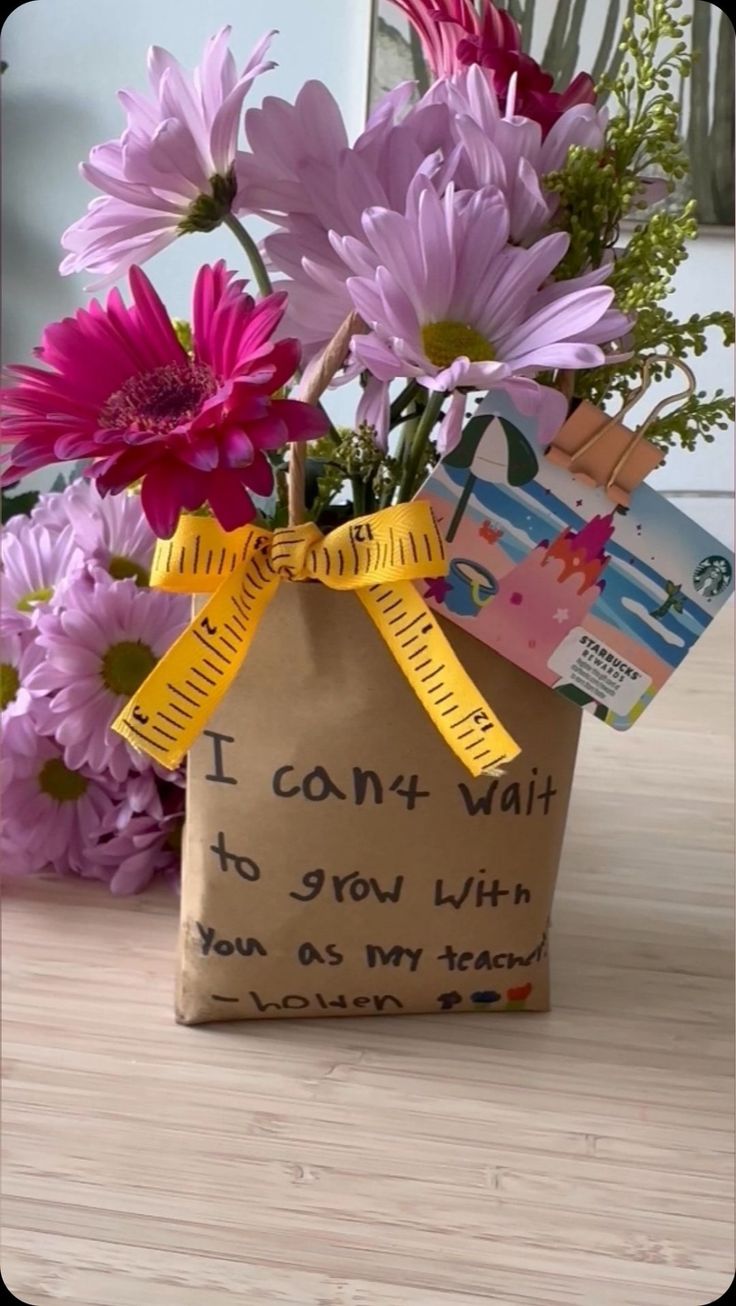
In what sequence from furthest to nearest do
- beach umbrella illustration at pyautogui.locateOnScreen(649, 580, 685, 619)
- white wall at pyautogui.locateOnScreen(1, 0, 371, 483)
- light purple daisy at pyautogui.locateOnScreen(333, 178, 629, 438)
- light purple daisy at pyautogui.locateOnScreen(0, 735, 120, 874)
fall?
1. white wall at pyautogui.locateOnScreen(1, 0, 371, 483)
2. light purple daisy at pyautogui.locateOnScreen(0, 735, 120, 874)
3. beach umbrella illustration at pyautogui.locateOnScreen(649, 580, 685, 619)
4. light purple daisy at pyautogui.locateOnScreen(333, 178, 629, 438)

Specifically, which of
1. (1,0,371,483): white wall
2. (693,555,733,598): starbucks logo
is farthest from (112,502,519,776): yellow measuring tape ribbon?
(1,0,371,483): white wall

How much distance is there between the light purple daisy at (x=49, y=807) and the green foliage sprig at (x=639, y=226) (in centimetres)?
32

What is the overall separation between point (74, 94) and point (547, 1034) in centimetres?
143

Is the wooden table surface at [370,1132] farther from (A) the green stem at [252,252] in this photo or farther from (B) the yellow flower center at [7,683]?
(A) the green stem at [252,252]

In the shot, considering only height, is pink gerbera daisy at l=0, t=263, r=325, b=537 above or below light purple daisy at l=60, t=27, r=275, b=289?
below

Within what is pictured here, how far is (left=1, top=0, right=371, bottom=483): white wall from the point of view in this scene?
1.30 meters

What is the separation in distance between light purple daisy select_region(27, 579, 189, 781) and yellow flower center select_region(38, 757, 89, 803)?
21 mm

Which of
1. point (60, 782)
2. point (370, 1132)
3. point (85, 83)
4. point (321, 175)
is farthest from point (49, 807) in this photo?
point (85, 83)

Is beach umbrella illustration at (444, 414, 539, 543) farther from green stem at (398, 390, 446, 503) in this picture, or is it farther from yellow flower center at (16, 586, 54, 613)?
yellow flower center at (16, 586, 54, 613)

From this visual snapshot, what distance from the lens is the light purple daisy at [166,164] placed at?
0.44 m

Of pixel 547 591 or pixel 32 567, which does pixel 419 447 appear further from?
pixel 32 567

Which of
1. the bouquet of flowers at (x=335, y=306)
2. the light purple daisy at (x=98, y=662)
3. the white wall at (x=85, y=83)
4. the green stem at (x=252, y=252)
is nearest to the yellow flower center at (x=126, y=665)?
the light purple daisy at (x=98, y=662)

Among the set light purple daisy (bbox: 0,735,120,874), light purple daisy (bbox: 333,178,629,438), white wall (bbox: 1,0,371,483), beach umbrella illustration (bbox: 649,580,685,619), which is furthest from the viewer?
white wall (bbox: 1,0,371,483)

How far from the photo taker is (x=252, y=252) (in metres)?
0.47
